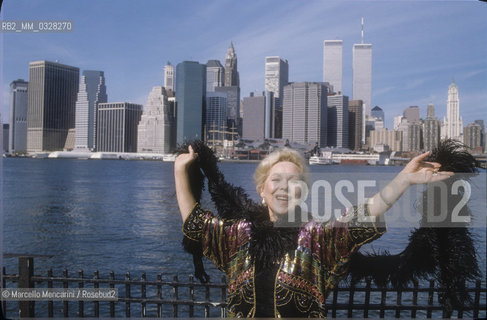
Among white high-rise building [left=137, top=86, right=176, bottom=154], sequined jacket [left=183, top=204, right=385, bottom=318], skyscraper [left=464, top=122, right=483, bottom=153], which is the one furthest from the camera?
white high-rise building [left=137, top=86, right=176, bottom=154]

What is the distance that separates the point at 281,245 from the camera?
1.51m

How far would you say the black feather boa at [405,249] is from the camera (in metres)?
1.53

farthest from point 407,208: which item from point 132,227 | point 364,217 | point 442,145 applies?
point 132,227

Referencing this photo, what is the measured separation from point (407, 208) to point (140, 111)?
49.8 meters

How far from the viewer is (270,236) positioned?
1.53 metres

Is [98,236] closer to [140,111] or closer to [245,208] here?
[245,208]

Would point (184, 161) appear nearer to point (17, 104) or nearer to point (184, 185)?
point (184, 185)

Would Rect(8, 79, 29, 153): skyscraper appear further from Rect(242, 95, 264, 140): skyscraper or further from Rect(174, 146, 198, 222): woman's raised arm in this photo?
Rect(242, 95, 264, 140): skyscraper

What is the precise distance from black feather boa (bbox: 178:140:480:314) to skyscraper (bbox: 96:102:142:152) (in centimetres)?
3437

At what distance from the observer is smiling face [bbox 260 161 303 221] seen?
1.54 metres

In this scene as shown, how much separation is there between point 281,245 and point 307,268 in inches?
5.2

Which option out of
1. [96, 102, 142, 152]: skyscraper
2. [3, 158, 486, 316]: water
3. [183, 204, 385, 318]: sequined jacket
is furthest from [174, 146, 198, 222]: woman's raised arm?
[96, 102, 142, 152]: skyscraper

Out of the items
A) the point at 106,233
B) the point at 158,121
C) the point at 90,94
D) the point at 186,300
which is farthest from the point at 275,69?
the point at 158,121

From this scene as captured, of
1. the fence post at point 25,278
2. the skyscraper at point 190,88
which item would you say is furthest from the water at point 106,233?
the skyscraper at point 190,88
